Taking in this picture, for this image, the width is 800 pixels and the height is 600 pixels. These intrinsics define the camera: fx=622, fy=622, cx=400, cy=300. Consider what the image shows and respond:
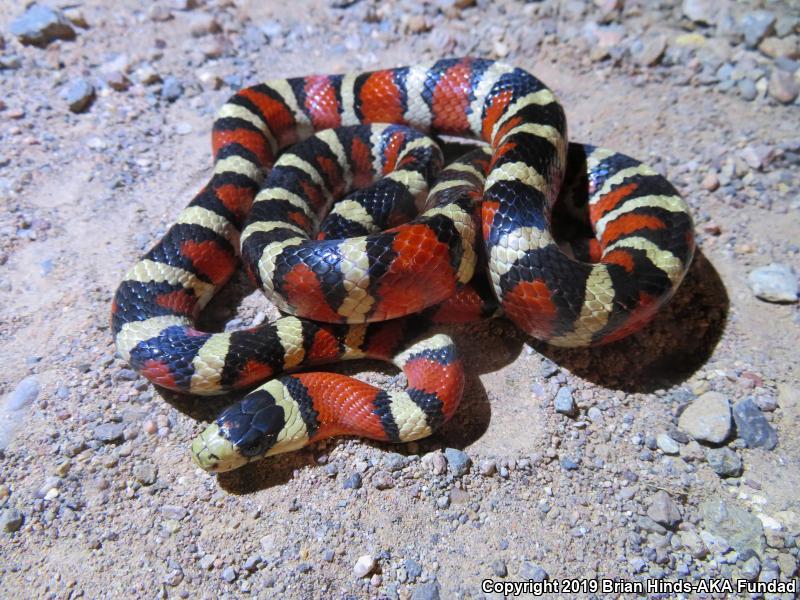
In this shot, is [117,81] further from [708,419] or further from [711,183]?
[708,419]

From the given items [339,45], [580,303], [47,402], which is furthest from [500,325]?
[339,45]

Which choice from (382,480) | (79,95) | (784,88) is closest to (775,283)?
(784,88)

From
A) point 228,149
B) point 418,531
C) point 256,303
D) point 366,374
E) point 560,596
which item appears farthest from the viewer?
point 228,149

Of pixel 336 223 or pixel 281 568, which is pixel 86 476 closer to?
pixel 281 568

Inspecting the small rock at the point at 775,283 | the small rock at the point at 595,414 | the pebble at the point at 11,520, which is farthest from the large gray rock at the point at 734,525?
the pebble at the point at 11,520

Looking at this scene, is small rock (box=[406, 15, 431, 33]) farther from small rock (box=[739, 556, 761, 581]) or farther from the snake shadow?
small rock (box=[739, 556, 761, 581])

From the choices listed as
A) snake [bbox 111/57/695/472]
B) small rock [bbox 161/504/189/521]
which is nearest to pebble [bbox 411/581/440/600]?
snake [bbox 111/57/695/472]

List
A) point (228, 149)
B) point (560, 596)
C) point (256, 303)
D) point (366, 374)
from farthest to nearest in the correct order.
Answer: point (228, 149) < point (256, 303) < point (366, 374) < point (560, 596)
